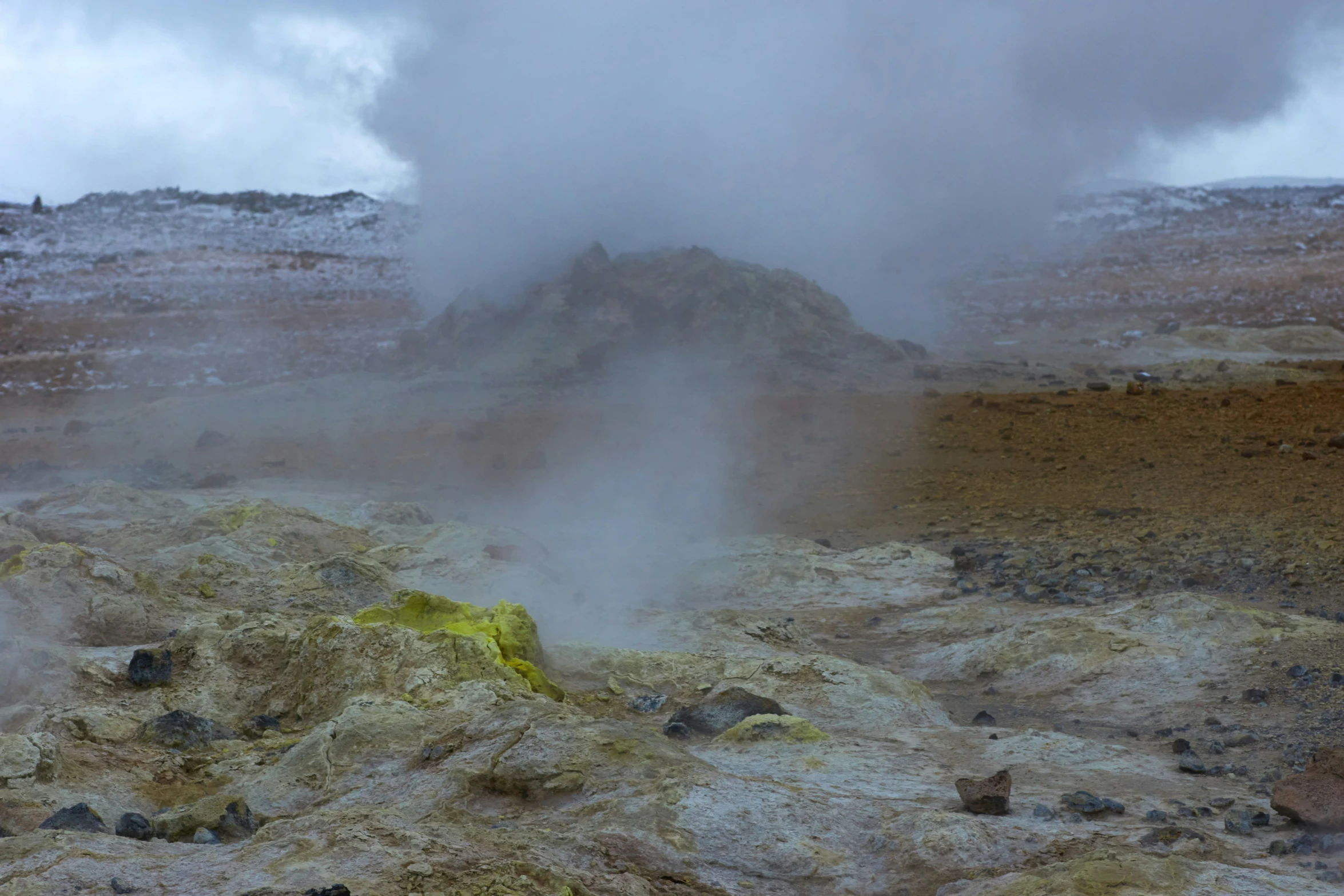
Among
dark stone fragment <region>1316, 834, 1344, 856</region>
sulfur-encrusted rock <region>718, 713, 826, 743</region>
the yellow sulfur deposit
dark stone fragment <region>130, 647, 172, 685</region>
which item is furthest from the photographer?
the yellow sulfur deposit

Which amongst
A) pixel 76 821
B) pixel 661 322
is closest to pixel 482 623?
pixel 76 821

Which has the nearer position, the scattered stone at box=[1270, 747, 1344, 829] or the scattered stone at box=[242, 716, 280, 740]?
the scattered stone at box=[1270, 747, 1344, 829]

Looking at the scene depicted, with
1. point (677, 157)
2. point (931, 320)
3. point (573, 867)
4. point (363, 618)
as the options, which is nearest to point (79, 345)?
point (677, 157)

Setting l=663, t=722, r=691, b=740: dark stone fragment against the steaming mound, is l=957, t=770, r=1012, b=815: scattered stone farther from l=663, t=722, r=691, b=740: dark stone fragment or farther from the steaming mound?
the steaming mound

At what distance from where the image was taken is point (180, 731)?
4055mm

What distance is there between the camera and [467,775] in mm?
3438

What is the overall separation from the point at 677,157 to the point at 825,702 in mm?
12580

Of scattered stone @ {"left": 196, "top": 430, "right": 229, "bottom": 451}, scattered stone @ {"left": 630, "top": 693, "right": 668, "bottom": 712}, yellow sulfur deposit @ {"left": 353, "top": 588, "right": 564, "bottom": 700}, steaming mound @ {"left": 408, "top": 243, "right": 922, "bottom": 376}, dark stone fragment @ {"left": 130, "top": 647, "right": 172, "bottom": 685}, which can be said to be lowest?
scattered stone @ {"left": 630, "top": 693, "right": 668, "bottom": 712}

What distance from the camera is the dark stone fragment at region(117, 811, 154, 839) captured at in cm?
319

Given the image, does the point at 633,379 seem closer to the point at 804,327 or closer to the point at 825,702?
the point at 804,327

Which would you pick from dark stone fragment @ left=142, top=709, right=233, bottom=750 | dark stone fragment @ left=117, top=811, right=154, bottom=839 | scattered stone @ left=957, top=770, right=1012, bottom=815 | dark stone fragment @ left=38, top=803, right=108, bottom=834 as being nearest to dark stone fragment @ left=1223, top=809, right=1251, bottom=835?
scattered stone @ left=957, top=770, right=1012, bottom=815

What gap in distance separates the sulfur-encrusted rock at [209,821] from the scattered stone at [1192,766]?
3.03m

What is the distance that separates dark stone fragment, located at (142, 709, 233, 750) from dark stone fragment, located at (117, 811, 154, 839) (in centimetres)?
75

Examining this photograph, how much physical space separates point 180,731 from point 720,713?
189cm
